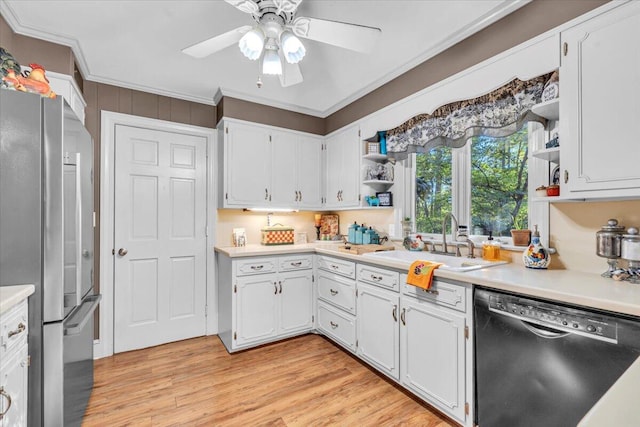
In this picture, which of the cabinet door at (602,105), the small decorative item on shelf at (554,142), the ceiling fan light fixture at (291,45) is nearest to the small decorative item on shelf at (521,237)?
the cabinet door at (602,105)

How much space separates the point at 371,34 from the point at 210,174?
89.6 inches

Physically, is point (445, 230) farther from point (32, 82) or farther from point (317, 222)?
point (32, 82)

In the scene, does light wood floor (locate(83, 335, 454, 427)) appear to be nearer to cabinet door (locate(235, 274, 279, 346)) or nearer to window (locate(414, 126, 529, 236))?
cabinet door (locate(235, 274, 279, 346))

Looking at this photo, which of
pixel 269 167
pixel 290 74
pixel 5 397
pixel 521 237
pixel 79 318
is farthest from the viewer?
pixel 269 167

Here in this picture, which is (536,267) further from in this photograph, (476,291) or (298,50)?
(298,50)

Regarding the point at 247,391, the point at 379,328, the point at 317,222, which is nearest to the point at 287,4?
the point at 379,328

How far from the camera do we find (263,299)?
2832 millimetres

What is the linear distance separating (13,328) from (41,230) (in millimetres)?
426

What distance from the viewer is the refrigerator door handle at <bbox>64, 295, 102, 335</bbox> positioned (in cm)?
145

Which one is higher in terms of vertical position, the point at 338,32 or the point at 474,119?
the point at 338,32

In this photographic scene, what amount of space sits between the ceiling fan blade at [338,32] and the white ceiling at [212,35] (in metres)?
0.25

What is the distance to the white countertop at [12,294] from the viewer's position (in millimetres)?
1076

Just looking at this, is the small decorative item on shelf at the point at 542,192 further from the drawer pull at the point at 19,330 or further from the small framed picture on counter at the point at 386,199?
the drawer pull at the point at 19,330

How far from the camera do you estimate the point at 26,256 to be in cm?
133
